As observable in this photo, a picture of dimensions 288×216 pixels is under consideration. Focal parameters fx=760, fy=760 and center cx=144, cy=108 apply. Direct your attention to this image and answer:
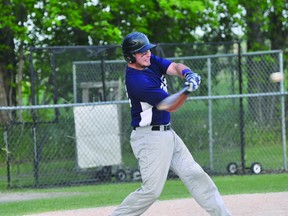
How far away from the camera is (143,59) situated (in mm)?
7555

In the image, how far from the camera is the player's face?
7535 millimetres

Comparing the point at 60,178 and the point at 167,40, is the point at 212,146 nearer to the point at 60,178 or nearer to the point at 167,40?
the point at 60,178

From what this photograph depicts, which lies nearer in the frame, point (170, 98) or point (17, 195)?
point (170, 98)

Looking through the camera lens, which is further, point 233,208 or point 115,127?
point 115,127

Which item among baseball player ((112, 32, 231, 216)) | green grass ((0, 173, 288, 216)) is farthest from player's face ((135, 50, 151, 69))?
green grass ((0, 173, 288, 216))

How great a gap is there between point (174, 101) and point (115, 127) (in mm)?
6675

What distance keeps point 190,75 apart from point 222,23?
13478 mm

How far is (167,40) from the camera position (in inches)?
778

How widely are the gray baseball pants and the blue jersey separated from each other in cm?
11

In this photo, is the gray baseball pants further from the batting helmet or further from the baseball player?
the batting helmet

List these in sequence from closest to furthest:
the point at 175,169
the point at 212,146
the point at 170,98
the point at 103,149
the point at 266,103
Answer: the point at 170,98 < the point at 175,169 < the point at 103,149 < the point at 212,146 < the point at 266,103

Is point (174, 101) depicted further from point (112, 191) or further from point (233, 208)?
point (112, 191)

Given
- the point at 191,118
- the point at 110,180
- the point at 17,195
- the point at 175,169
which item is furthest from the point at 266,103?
the point at 175,169

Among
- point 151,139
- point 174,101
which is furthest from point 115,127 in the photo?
point 174,101
